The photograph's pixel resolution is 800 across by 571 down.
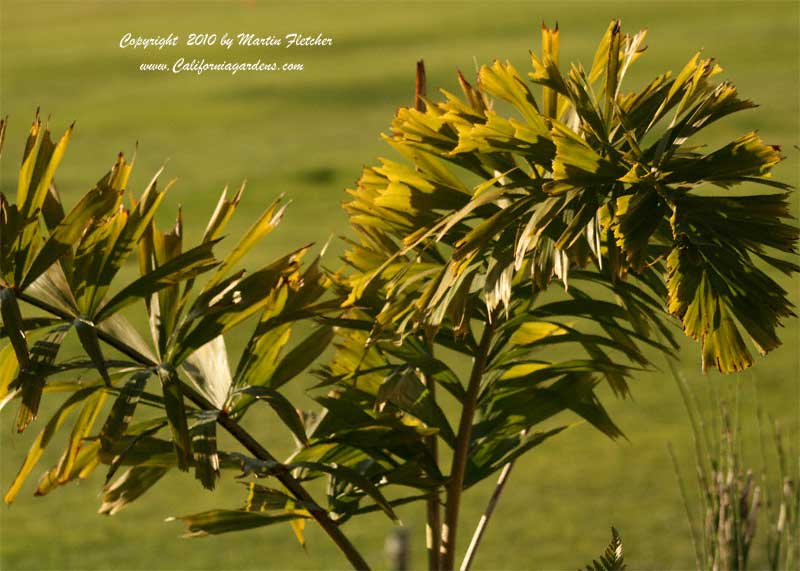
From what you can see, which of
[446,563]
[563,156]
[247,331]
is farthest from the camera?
[247,331]

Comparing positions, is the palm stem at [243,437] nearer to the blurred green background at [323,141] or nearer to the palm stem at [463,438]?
the palm stem at [463,438]

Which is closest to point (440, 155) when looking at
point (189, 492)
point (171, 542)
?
point (171, 542)

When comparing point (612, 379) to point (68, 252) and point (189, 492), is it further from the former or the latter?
point (189, 492)

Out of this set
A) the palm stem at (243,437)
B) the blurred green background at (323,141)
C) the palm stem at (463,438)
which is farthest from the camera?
the blurred green background at (323,141)

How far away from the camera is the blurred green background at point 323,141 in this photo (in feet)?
8.81

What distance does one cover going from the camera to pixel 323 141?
5914 millimetres

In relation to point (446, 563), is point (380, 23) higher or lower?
higher

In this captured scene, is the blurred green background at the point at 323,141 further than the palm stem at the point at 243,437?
Yes

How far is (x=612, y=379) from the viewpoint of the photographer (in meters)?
1.42

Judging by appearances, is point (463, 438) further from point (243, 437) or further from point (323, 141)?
point (323, 141)

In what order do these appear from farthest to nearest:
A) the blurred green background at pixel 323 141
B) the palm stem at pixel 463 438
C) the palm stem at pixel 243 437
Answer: the blurred green background at pixel 323 141
the palm stem at pixel 463 438
the palm stem at pixel 243 437

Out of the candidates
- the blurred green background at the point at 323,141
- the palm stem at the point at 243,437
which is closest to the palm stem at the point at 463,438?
the palm stem at the point at 243,437

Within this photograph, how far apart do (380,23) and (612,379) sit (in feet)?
26.0

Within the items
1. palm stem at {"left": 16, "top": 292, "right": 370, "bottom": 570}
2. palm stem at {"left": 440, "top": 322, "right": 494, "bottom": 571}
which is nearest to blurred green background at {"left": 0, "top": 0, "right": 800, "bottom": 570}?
palm stem at {"left": 440, "top": 322, "right": 494, "bottom": 571}
